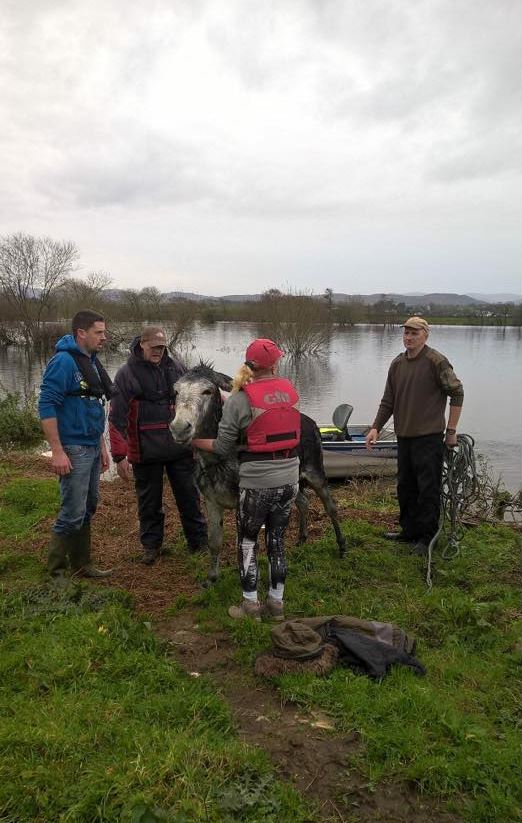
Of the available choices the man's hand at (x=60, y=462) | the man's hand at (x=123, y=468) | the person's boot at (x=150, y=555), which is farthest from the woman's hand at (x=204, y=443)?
the person's boot at (x=150, y=555)

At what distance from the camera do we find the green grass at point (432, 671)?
282cm

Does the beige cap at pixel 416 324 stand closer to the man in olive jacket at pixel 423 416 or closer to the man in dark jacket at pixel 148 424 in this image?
the man in olive jacket at pixel 423 416

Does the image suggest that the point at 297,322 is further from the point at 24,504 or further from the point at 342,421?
the point at 24,504

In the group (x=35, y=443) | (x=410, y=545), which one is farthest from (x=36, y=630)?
(x=35, y=443)

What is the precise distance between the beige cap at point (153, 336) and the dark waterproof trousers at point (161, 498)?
1224 mm

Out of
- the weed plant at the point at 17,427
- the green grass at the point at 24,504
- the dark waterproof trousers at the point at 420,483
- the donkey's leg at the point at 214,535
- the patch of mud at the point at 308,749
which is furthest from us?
the weed plant at the point at 17,427

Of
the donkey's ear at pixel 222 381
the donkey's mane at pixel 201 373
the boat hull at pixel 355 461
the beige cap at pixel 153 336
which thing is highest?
the beige cap at pixel 153 336

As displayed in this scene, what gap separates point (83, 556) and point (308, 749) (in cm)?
304

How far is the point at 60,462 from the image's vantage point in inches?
180

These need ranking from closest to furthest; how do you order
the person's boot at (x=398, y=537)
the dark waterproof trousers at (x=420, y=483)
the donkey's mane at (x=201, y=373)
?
the donkey's mane at (x=201, y=373) → the dark waterproof trousers at (x=420, y=483) → the person's boot at (x=398, y=537)

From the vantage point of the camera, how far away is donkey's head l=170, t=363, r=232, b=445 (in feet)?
14.4

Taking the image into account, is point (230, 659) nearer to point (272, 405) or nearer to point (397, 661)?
point (397, 661)

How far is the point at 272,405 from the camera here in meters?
3.98

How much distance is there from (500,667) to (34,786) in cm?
303
